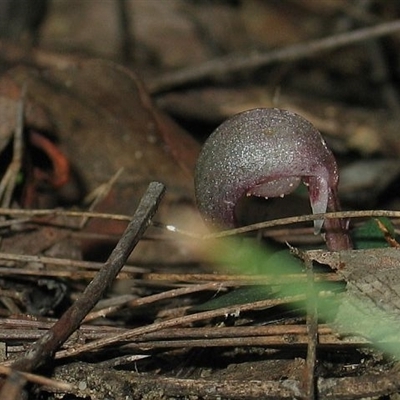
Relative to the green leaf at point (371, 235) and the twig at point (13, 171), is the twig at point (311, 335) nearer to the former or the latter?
the green leaf at point (371, 235)

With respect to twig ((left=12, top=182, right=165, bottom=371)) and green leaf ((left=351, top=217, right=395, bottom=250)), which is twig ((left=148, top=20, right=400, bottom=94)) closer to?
green leaf ((left=351, top=217, right=395, bottom=250))

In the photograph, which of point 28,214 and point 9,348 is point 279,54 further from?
point 9,348

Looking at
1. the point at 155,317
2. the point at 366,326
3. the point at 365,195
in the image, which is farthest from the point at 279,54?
the point at 366,326

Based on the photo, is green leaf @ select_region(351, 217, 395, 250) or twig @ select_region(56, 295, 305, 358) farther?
green leaf @ select_region(351, 217, 395, 250)

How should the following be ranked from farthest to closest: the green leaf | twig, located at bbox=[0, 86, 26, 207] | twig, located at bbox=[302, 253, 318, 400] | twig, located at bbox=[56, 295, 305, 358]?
twig, located at bbox=[0, 86, 26, 207], the green leaf, twig, located at bbox=[56, 295, 305, 358], twig, located at bbox=[302, 253, 318, 400]

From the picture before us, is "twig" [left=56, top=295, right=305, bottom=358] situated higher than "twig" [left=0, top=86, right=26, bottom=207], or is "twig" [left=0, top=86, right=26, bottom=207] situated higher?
"twig" [left=0, top=86, right=26, bottom=207]

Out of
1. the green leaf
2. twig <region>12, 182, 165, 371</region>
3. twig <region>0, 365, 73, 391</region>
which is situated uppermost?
the green leaf

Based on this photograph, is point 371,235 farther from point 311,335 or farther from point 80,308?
point 80,308

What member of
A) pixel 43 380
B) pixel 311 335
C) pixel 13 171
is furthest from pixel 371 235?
pixel 13 171

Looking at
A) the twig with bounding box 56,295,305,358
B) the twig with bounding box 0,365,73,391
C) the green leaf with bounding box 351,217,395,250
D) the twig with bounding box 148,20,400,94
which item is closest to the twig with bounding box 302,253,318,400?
the twig with bounding box 56,295,305,358
